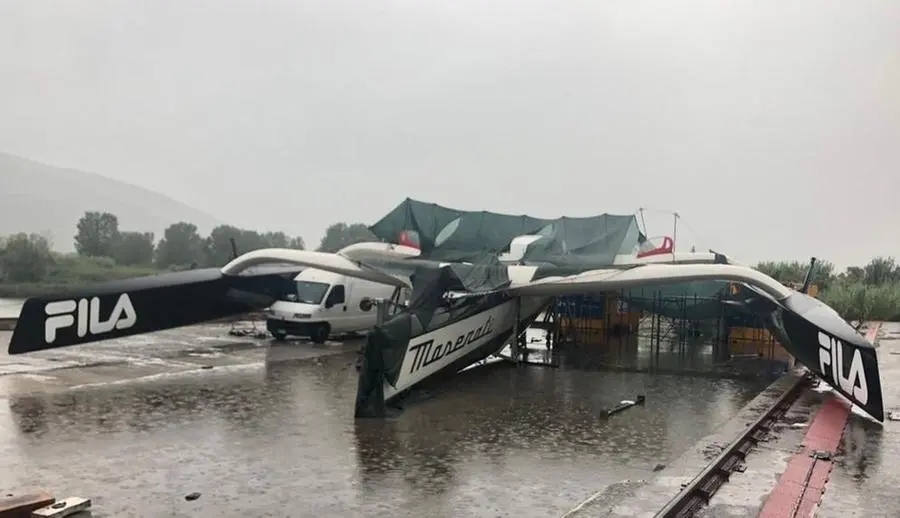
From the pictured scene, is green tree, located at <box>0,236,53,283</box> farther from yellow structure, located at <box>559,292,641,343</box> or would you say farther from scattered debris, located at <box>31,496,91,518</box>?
scattered debris, located at <box>31,496,91,518</box>

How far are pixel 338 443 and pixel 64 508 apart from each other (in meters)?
3.89

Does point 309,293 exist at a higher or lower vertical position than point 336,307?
higher

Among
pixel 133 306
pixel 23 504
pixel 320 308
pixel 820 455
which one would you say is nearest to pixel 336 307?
pixel 320 308

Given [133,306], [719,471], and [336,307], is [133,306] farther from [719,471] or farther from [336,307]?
[719,471]

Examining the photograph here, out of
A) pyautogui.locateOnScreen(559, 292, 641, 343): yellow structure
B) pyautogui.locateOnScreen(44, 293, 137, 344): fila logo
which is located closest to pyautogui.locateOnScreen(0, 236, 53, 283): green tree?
pyautogui.locateOnScreen(44, 293, 137, 344): fila logo

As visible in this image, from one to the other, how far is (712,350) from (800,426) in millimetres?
10531

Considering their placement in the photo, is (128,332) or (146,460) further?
(128,332)

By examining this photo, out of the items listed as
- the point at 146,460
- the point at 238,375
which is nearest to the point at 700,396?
the point at 238,375

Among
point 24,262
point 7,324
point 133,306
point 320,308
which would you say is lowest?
point 7,324

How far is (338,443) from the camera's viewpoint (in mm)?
10258

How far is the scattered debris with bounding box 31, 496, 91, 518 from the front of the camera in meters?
6.66

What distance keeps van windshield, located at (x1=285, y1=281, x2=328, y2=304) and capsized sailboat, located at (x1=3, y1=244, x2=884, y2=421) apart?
1699 mm

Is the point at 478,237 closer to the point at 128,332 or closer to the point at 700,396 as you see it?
the point at 700,396

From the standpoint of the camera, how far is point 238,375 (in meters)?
15.3
